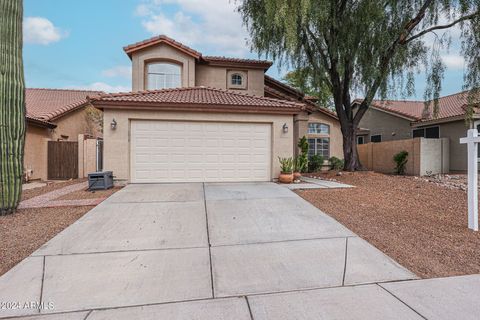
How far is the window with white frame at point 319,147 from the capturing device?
61.5ft

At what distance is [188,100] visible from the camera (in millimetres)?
9805

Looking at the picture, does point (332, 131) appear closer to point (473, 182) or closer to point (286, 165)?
point (286, 165)

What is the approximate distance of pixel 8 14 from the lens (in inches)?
227

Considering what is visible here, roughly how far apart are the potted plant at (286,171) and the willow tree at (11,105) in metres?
7.83

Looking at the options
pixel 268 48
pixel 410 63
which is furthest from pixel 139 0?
pixel 410 63

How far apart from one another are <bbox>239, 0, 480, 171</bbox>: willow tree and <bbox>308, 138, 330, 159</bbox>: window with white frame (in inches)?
250

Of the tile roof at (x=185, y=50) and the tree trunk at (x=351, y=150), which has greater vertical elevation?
the tile roof at (x=185, y=50)

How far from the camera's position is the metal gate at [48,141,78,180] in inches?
522

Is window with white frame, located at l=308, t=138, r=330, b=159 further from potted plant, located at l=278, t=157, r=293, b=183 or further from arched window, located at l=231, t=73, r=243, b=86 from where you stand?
potted plant, located at l=278, t=157, r=293, b=183

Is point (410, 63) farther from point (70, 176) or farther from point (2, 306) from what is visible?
point (70, 176)

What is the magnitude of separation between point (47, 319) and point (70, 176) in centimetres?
→ 1272

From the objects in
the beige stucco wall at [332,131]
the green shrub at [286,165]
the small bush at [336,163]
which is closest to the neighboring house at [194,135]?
the green shrub at [286,165]

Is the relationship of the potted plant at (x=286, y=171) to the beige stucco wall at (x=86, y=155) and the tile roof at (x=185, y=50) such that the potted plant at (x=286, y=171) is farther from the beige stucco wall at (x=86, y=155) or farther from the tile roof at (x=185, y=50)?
the beige stucco wall at (x=86, y=155)

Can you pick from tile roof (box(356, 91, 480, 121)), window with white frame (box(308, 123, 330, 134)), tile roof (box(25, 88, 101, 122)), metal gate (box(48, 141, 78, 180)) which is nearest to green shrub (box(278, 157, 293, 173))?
tile roof (box(356, 91, 480, 121))
